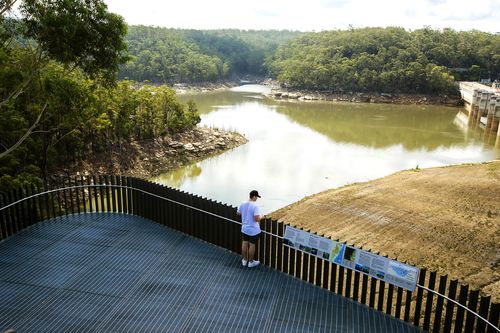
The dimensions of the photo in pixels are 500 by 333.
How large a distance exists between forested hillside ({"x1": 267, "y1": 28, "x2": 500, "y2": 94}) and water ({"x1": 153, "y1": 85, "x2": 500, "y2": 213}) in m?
14.2

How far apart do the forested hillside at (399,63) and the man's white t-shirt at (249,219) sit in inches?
3072

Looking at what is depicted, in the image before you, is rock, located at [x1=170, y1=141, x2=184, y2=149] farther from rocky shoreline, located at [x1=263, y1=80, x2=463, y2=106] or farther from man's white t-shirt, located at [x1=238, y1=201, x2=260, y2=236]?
rocky shoreline, located at [x1=263, y1=80, x2=463, y2=106]

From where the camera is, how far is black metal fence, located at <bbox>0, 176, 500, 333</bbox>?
6.34m

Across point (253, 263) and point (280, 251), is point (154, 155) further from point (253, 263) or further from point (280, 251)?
point (280, 251)

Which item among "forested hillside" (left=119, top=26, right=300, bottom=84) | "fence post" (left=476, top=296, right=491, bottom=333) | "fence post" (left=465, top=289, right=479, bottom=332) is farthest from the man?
"forested hillside" (left=119, top=26, right=300, bottom=84)

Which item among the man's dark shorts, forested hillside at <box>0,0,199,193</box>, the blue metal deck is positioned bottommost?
the blue metal deck

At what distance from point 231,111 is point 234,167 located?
33115 mm

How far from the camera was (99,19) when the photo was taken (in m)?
11.9

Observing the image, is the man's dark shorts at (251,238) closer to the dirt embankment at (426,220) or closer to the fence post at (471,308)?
the fence post at (471,308)

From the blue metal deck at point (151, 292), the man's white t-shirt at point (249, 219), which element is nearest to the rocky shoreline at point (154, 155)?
the blue metal deck at point (151, 292)

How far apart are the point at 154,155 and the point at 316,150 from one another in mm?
14558

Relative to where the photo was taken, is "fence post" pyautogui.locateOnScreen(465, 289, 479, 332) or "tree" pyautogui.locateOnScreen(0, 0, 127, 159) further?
"tree" pyautogui.locateOnScreen(0, 0, 127, 159)

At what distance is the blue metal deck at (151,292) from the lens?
6.72 meters

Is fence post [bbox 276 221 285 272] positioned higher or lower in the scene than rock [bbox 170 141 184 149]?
higher
